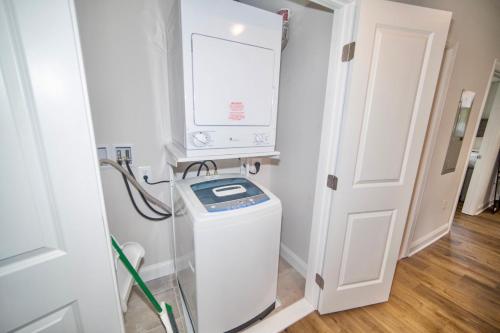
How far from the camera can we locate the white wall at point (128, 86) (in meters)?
1.27

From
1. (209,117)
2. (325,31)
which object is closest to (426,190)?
(325,31)

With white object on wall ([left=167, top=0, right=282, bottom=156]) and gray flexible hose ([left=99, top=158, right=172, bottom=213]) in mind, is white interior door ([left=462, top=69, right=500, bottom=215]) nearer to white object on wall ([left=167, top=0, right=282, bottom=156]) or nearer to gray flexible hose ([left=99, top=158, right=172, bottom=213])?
white object on wall ([left=167, top=0, right=282, bottom=156])

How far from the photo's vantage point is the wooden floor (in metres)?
1.46

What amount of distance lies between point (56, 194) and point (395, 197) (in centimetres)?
179

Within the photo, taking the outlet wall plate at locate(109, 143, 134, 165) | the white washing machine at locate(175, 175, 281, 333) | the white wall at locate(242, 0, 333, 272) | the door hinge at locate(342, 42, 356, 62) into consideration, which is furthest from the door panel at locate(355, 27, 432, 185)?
the outlet wall plate at locate(109, 143, 134, 165)

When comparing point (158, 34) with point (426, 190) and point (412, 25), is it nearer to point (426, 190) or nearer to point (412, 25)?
point (412, 25)

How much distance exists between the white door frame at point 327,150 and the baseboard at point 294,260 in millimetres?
285

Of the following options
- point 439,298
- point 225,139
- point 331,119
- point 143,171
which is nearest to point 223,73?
point 225,139

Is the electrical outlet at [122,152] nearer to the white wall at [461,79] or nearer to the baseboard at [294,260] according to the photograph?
the baseboard at [294,260]

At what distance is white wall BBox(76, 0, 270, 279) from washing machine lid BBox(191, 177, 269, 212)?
0.50 meters

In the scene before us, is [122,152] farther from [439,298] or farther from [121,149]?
[439,298]

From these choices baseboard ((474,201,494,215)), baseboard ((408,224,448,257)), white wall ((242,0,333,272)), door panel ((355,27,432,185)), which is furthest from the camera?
baseboard ((474,201,494,215))

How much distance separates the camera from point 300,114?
1761 millimetres

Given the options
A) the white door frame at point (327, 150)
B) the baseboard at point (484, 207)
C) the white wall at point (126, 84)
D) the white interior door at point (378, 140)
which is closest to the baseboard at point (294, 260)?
the white door frame at point (327, 150)
